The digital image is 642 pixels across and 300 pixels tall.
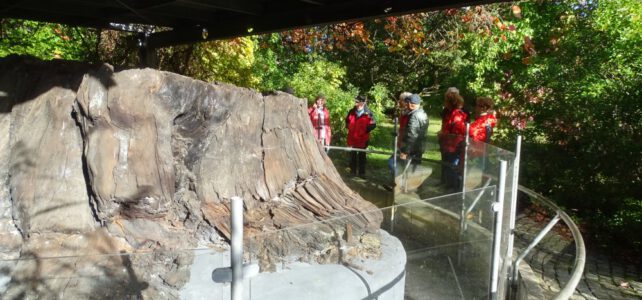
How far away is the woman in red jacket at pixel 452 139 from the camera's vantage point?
16.4 ft

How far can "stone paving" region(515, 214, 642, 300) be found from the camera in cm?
553

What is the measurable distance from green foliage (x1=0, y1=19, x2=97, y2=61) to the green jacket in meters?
6.59

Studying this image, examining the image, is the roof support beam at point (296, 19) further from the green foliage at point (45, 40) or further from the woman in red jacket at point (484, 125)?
the green foliage at point (45, 40)

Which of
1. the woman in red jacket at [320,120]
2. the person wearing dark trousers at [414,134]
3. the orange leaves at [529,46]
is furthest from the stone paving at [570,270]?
the orange leaves at [529,46]

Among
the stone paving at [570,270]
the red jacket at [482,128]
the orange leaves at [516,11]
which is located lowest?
the stone paving at [570,270]

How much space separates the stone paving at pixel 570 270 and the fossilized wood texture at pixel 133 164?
2.95 m

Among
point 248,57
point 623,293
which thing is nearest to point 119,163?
point 623,293

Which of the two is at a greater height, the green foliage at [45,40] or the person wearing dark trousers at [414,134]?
the green foliage at [45,40]

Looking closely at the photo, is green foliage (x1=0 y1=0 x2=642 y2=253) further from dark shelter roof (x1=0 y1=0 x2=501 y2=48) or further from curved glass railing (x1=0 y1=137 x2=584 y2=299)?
curved glass railing (x1=0 y1=137 x2=584 y2=299)

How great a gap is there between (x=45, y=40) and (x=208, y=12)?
16.3ft

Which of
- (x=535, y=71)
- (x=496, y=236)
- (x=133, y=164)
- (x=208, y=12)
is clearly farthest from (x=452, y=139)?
(x=535, y=71)

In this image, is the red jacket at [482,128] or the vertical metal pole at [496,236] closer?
the vertical metal pole at [496,236]

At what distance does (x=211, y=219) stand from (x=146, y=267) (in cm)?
164

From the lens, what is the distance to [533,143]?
848 cm
